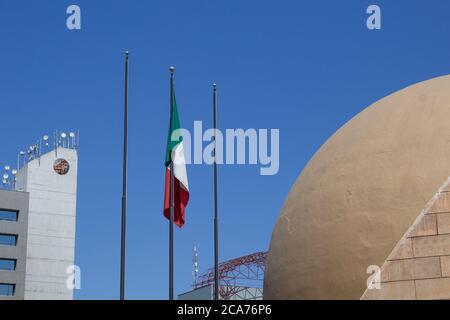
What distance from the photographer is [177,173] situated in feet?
71.5

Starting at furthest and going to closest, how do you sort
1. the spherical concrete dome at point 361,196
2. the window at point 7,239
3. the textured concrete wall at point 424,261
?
the window at point 7,239
the spherical concrete dome at point 361,196
the textured concrete wall at point 424,261

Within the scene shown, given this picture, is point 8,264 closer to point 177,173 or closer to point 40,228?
point 40,228

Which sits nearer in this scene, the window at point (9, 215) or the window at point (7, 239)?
the window at point (7, 239)

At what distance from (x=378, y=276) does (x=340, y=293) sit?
3.27 metres

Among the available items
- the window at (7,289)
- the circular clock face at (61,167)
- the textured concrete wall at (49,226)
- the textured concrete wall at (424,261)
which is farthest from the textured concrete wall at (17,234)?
the textured concrete wall at (424,261)

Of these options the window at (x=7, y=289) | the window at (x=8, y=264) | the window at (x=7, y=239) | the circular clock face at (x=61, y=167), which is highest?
the circular clock face at (x=61, y=167)

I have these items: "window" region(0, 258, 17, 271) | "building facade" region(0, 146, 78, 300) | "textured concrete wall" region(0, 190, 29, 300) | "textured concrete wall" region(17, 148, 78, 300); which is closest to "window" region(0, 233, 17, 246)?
"building facade" region(0, 146, 78, 300)

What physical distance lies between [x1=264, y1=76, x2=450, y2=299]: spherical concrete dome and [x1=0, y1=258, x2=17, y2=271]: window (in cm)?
5439

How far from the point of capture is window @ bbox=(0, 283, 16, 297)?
69.8 metres

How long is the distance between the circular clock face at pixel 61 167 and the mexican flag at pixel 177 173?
55.4 meters

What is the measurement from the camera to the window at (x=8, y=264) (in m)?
70.4

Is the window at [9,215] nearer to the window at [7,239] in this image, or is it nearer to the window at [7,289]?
the window at [7,239]

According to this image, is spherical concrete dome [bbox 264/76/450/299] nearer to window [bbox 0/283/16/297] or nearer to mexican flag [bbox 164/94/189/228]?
mexican flag [bbox 164/94/189/228]

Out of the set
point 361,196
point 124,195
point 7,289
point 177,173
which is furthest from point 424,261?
point 7,289
